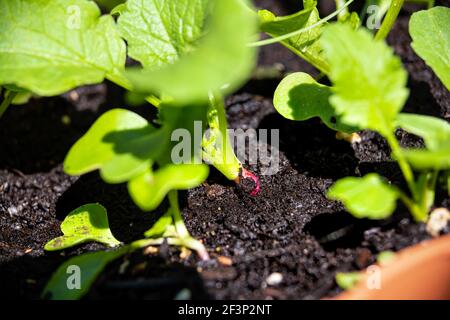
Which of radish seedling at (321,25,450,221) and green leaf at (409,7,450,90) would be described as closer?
radish seedling at (321,25,450,221)

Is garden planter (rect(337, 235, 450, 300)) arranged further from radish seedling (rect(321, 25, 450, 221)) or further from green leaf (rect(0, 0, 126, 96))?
green leaf (rect(0, 0, 126, 96))

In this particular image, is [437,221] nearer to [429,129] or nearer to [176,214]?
[429,129]

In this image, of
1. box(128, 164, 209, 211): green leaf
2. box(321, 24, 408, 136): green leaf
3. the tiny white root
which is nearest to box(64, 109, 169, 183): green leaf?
box(128, 164, 209, 211): green leaf

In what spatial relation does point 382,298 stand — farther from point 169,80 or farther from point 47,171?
point 47,171

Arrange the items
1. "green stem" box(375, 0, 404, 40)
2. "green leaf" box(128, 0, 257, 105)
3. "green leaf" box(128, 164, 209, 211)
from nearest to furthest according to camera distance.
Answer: "green leaf" box(128, 0, 257, 105) → "green leaf" box(128, 164, 209, 211) → "green stem" box(375, 0, 404, 40)

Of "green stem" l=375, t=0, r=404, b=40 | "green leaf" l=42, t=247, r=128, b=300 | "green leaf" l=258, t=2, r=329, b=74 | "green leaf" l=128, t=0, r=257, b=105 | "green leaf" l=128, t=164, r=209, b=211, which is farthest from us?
"green stem" l=375, t=0, r=404, b=40

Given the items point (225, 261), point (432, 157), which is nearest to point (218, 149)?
point (225, 261)
